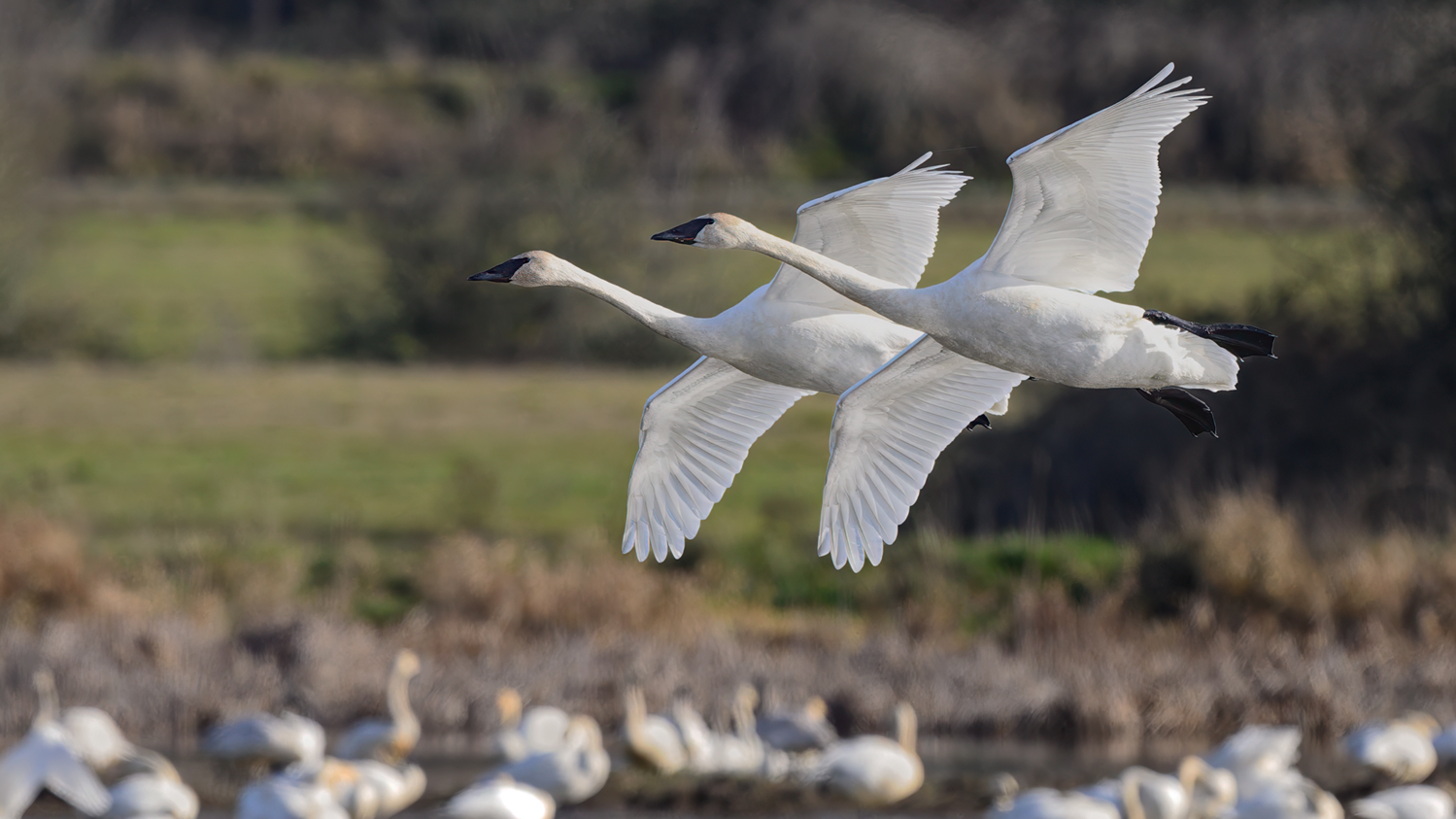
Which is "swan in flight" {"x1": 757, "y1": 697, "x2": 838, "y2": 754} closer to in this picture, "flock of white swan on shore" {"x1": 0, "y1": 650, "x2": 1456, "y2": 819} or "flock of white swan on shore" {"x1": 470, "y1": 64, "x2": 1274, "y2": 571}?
"flock of white swan on shore" {"x1": 0, "y1": 650, "x2": 1456, "y2": 819}

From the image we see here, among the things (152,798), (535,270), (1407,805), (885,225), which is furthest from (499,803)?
(535,270)

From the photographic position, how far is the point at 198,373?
149 ft

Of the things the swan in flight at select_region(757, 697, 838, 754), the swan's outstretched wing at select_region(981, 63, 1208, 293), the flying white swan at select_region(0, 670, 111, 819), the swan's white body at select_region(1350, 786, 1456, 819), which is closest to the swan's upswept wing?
the flying white swan at select_region(0, 670, 111, 819)

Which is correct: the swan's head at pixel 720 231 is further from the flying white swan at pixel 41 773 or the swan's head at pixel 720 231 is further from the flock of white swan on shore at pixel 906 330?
the flying white swan at pixel 41 773

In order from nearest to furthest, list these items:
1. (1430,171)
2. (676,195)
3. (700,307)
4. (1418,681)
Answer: (1418,681), (1430,171), (700,307), (676,195)

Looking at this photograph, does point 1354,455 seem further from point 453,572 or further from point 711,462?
point 711,462

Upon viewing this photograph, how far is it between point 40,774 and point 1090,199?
13657 mm

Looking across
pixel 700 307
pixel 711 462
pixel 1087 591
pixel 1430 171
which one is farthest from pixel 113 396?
pixel 711 462

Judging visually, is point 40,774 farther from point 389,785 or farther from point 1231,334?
point 1231,334

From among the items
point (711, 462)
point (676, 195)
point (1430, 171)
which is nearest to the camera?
point (711, 462)

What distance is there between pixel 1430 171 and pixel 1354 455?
4.05 metres


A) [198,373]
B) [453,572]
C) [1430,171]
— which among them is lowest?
[198,373]

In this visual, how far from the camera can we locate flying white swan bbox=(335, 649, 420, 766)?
23.2 m

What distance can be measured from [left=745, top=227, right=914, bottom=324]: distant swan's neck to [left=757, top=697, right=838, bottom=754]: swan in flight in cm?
1572
